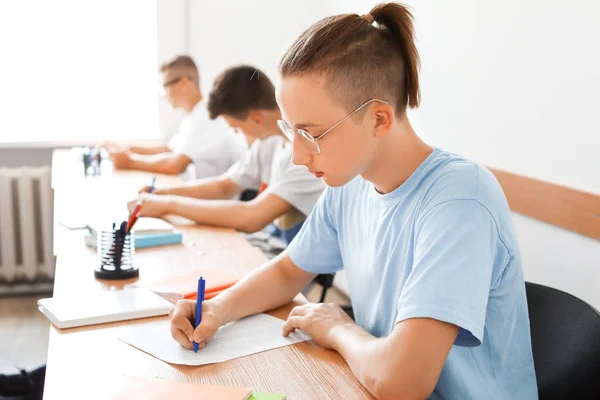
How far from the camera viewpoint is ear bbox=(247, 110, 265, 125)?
103 inches

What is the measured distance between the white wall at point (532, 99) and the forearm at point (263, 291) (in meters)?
0.88

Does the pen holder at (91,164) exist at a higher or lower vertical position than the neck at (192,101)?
lower

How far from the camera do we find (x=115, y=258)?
1656 mm

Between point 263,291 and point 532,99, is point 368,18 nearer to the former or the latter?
point 263,291

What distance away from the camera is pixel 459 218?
1120mm

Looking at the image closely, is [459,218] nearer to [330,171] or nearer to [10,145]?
[330,171]

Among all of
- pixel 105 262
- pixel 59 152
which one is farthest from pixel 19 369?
pixel 59 152

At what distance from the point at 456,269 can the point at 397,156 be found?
0.27m

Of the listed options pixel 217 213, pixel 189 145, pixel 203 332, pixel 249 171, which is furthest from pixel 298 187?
pixel 189 145

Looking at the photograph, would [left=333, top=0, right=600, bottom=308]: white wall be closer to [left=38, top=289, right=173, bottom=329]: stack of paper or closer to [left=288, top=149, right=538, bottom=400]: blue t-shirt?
[left=288, top=149, right=538, bottom=400]: blue t-shirt

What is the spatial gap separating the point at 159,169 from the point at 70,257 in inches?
59.3

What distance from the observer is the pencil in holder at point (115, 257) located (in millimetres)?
1652

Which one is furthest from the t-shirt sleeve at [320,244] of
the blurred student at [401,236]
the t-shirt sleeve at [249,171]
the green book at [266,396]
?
the t-shirt sleeve at [249,171]

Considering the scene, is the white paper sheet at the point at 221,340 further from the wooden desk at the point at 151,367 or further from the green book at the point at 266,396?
the green book at the point at 266,396
